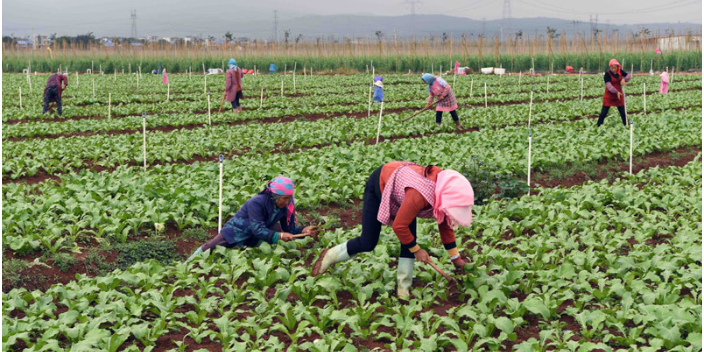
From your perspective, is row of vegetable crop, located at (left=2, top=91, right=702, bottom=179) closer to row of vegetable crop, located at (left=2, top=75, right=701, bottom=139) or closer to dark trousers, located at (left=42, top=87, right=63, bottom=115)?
row of vegetable crop, located at (left=2, top=75, right=701, bottom=139)

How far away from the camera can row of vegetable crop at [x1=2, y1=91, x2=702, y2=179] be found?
13695 mm

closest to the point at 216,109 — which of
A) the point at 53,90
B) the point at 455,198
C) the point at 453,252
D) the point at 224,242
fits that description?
the point at 53,90

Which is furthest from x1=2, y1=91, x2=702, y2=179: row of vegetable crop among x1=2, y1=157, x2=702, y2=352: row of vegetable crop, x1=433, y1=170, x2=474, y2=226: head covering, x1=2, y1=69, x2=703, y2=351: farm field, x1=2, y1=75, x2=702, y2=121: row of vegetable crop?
x1=433, y1=170, x2=474, y2=226: head covering

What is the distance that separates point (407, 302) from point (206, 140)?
1030cm

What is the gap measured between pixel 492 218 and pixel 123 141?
9.69 m

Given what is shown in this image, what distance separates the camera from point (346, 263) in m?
7.24

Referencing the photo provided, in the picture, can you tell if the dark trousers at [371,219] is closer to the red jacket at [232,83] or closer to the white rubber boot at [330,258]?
the white rubber boot at [330,258]

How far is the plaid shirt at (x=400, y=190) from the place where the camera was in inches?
224

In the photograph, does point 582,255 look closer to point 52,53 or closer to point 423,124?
point 423,124

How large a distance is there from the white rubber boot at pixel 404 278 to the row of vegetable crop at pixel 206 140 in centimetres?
861

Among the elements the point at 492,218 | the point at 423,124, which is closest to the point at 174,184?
the point at 492,218

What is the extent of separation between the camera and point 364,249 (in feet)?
20.9

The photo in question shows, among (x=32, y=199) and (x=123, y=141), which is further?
(x=123, y=141)

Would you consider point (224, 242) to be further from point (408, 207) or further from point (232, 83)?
point (232, 83)
